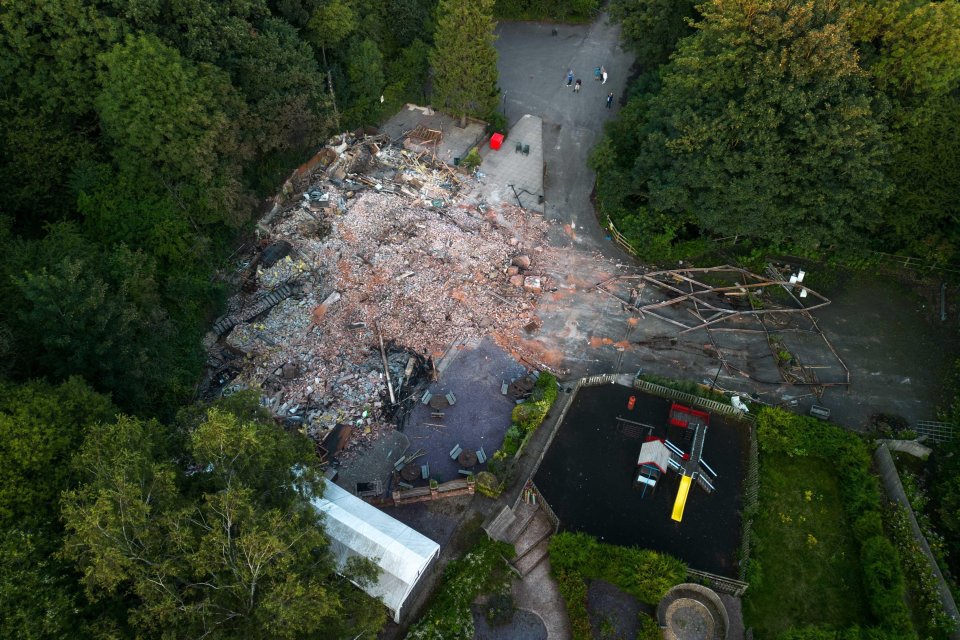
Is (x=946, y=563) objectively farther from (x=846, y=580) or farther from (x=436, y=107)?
(x=436, y=107)

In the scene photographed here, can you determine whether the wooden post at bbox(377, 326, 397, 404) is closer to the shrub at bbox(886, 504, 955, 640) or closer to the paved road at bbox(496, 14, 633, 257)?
the paved road at bbox(496, 14, 633, 257)

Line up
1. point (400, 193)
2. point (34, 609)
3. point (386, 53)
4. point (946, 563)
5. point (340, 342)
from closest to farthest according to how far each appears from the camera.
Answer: point (34, 609) < point (946, 563) < point (340, 342) < point (400, 193) < point (386, 53)

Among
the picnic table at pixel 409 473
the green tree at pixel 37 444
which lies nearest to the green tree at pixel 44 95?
the green tree at pixel 37 444

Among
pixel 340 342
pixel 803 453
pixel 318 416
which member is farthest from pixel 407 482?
pixel 803 453

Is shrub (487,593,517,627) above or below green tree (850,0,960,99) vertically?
below

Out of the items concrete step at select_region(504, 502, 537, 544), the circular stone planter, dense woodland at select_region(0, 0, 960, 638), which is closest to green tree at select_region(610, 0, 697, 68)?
dense woodland at select_region(0, 0, 960, 638)

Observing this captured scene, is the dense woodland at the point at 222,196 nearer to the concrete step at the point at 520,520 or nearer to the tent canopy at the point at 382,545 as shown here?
the tent canopy at the point at 382,545

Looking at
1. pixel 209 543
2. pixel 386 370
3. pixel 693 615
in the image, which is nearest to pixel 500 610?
pixel 693 615
